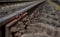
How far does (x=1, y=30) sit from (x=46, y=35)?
55.8 inches

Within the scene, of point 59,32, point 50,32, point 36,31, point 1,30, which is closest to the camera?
point 1,30

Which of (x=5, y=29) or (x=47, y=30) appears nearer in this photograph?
(x=5, y=29)

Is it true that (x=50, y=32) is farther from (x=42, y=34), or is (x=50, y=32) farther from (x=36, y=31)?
(x=36, y=31)

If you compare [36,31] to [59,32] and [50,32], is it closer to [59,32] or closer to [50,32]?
[50,32]

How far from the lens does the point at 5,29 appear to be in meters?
1.34

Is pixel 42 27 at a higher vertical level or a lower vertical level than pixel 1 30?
lower

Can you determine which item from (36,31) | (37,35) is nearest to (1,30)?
(37,35)

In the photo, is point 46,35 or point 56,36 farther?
point 46,35

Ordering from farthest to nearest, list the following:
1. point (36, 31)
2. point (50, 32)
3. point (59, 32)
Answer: point (36, 31) < point (50, 32) < point (59, 32)

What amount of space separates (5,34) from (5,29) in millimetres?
45

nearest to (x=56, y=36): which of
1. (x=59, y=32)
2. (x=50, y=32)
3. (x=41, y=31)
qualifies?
(x=59, y=32)

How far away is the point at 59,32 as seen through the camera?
6.82 feet

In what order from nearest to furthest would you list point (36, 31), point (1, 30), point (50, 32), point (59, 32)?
point (1, 30) → point (59, 32) → point (50, 32) → point (36, 31)

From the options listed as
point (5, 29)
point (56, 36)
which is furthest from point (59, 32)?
point (5, 29)
